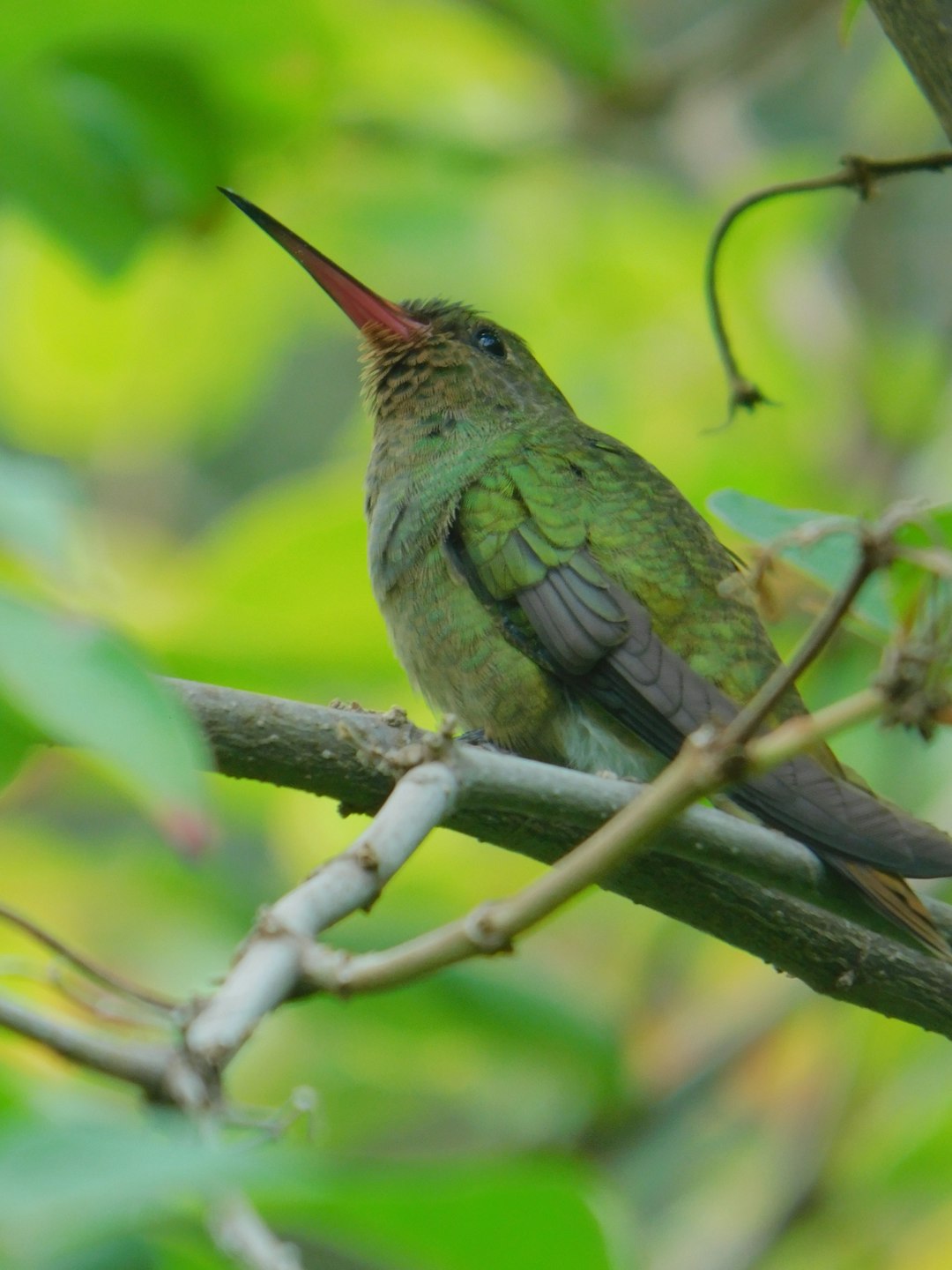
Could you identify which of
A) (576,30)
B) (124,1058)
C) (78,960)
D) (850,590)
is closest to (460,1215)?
(124,1058)

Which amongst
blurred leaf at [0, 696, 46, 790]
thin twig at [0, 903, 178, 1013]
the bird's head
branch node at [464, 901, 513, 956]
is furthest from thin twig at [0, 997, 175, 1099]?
the bird's head

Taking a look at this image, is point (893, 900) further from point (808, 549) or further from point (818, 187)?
point (818, 187)

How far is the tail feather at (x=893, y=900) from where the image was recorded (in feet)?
9.71

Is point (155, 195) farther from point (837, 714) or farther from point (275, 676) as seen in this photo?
point (837, 714)

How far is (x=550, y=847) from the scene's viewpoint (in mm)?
2828

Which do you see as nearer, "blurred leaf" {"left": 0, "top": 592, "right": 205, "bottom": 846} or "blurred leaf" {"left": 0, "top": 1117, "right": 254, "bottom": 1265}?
"blurred leaf" {"left": 0, "top": 1117, "right": 254, "bottom": 1265}

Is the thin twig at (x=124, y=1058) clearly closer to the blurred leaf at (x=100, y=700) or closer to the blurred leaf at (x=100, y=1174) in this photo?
the blurred leaf at (x=100, y=1174)

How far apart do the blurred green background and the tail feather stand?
1.59 ft

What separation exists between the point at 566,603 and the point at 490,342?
190 cm

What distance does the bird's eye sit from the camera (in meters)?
5.65

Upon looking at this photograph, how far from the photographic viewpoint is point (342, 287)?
4973 mm

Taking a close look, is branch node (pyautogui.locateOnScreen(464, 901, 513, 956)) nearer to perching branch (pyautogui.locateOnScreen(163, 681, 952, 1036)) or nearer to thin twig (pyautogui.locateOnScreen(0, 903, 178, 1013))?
perching branch (pyautogui.locateOnScreen(163, 681, 952, 1036))

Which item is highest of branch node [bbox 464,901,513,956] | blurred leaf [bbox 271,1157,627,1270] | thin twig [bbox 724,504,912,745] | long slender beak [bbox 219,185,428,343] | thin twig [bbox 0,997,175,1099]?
long slender beak [bbox 219,185,428,343]

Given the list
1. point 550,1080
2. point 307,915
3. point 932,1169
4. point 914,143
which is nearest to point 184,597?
point 550,1080
